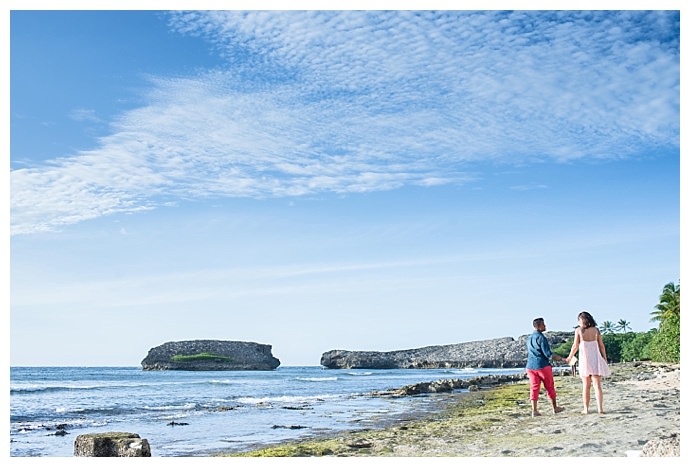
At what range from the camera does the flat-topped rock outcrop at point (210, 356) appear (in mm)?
54125

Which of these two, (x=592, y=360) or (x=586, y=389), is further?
(x=586, y=389)

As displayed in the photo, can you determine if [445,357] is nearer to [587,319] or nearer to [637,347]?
[637,347]

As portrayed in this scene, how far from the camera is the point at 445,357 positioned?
216 ft

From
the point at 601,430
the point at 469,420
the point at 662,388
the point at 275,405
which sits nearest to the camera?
the point at 601,430

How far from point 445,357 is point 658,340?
4374cm

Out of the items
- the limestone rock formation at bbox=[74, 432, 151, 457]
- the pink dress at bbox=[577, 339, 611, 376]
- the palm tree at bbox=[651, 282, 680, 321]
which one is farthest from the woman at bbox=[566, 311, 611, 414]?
the palm tree at bbox=[651, 282, 680, 321]

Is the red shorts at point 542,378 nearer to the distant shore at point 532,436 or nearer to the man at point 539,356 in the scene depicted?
the man at point 539,356

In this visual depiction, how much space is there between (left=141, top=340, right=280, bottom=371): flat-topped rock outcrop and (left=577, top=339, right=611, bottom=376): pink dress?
161ft

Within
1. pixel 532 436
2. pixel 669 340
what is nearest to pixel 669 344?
pixel 669 340

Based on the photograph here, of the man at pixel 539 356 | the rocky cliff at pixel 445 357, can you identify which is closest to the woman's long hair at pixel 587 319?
the man at pixel 539 356

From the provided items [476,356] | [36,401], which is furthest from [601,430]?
[476,356]

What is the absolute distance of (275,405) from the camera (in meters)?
16.1
